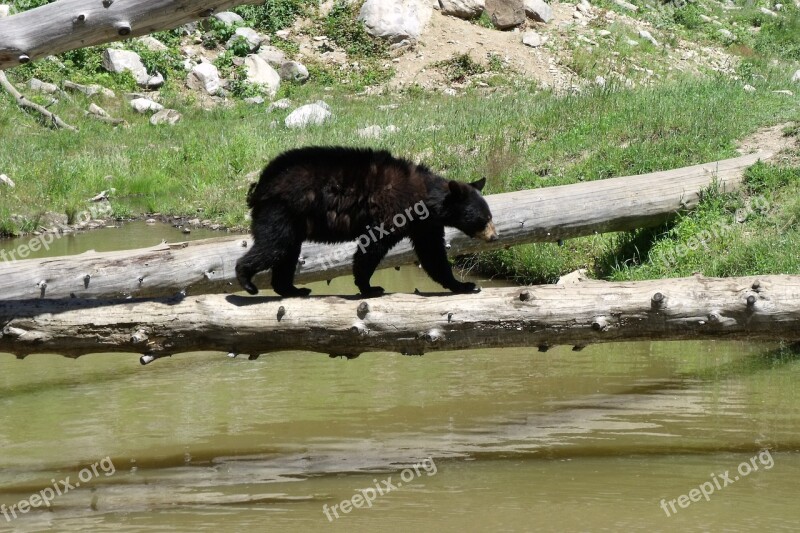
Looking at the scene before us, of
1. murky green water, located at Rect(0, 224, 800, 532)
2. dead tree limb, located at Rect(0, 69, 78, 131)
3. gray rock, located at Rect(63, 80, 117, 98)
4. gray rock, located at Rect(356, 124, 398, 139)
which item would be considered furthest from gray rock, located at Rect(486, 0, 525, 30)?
murky green water, located at Rect(0, 224, 800, 532)

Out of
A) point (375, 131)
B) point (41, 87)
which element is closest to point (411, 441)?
point (375, 131)

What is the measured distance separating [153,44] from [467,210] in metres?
16.3

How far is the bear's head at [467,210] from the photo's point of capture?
722cm

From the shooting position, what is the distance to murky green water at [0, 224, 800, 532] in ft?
17.9

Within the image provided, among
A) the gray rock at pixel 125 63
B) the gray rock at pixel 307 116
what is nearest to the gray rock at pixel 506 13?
the gray rock at pixel 307 116

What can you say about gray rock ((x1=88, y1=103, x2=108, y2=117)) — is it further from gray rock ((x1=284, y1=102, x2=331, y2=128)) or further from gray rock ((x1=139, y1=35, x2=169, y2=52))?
gray rock ((x1=284, y1=102, x2=331, y2=128))

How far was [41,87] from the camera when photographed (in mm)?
19047

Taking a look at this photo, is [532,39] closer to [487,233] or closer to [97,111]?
[97,111]

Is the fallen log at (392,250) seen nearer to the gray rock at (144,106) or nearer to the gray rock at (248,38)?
the gray rock at (144,106)

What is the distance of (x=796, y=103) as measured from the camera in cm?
1280
